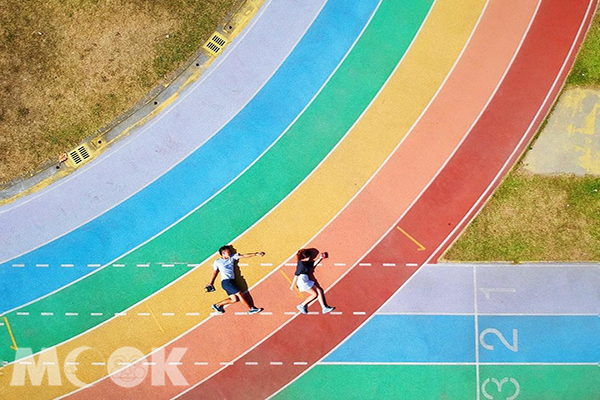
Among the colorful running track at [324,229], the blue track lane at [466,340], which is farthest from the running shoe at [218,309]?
the blue track lane at [466,340]

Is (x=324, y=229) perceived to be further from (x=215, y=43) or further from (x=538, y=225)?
(x=215, y=43)

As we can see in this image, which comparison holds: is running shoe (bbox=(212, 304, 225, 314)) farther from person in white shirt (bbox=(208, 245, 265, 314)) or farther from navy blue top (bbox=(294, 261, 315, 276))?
→ navy blue top (bbox=(294, 261, 315, 276))

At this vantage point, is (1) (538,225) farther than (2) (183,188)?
No

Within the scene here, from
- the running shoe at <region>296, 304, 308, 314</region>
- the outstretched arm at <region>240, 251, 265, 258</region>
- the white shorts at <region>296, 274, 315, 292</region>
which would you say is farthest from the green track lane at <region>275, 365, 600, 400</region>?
the outstretched arm at <region>240, 251, 265, 258</region>

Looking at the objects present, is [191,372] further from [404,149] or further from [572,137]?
[572,137]

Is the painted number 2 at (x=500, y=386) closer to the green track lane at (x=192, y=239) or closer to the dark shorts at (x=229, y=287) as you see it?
the dark shorts at (x=229, y=287)

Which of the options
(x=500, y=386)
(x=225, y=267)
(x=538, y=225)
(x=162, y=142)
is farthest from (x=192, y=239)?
(x=538, y=225)
